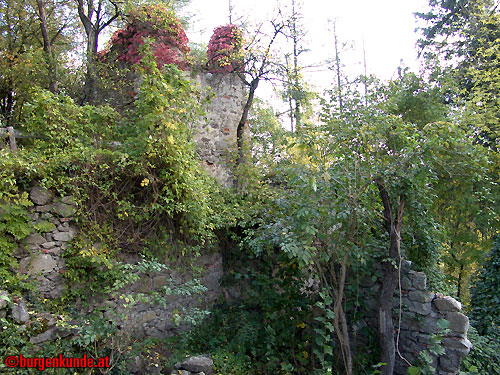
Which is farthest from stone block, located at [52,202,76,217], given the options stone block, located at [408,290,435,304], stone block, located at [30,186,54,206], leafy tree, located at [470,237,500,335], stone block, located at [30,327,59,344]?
leafy tree, located at [470,237,500,335]

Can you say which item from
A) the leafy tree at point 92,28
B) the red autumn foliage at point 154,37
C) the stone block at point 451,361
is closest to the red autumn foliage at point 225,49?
the red autumn foliage at point 154,37

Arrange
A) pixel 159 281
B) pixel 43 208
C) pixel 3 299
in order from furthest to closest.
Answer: pixel 159 281 → pixel 43 208 → pixel 3 299

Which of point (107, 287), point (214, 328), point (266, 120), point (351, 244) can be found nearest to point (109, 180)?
point (107, 287)

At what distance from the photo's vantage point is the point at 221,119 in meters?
7.91

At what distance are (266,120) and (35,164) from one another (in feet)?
25.8

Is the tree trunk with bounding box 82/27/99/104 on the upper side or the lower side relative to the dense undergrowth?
upper

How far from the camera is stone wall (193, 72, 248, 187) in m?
7.62

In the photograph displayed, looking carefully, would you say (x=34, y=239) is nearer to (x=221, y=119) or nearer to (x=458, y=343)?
(x=458, y=343)

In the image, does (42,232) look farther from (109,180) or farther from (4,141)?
(4,141)

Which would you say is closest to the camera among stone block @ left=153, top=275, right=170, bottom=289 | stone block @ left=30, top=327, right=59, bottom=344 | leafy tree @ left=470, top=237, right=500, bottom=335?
stone block @ left=30, top=327, right=59, bottom=344

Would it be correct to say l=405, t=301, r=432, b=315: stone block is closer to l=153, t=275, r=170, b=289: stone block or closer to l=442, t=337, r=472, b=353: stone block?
l=442, t=337, r=472, b=353: stone block

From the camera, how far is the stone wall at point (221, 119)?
25.0 ft

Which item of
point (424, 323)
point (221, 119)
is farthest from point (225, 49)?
point (424, 323)

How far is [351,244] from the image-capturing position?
4180mm
